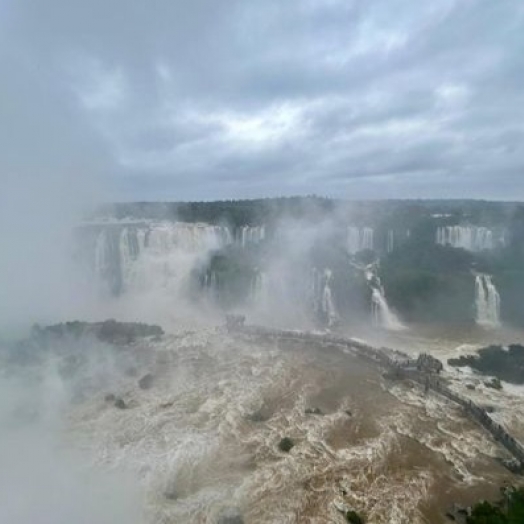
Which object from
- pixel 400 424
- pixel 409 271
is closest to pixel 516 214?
pixel 409 271

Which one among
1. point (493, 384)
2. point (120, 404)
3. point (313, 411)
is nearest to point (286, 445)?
point (313, 411)

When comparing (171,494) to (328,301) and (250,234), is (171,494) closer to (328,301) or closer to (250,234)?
(328,301)

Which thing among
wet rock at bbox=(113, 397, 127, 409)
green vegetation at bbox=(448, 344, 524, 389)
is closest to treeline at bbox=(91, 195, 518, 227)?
green vegetation at bbox=(448, 344, 524, 389)

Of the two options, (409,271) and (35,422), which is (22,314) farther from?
(409,271)

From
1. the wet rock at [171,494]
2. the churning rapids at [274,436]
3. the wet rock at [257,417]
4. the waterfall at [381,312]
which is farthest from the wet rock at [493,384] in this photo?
the wet rock at [171,494]

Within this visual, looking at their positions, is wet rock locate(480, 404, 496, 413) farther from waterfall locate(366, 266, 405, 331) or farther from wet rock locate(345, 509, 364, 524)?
waterfall locate(366, 266, 405, 331)

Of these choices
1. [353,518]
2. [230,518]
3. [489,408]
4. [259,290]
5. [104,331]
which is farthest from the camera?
[259,290]
